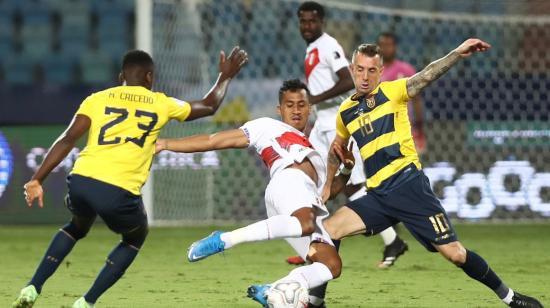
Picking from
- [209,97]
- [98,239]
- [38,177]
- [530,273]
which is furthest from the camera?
[98,239]

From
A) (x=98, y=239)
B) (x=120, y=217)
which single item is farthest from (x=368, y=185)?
(x=98, y=239)

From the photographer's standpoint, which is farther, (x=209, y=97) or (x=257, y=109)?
(x=257, y=109)

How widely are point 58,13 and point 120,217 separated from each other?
11701 millimetres

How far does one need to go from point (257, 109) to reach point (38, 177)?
8.11 metres

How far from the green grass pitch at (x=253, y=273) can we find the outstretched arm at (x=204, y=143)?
980 millimetres

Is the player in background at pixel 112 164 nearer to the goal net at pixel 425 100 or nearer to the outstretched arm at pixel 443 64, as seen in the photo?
the outstretched arm at pixel 443 64

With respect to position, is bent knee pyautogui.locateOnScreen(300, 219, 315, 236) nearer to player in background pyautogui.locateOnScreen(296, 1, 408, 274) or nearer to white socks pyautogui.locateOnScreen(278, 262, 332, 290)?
white socks pyautogui.locateOnScreen(278, 262, 332, 290)

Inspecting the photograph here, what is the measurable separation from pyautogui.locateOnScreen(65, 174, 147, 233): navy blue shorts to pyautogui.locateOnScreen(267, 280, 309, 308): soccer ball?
3.01ft

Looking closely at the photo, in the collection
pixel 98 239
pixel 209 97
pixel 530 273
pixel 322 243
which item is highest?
pixel 209 97

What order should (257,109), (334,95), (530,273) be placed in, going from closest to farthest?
(530,273) < (334,95) < (257,109)

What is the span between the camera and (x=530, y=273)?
27.1 ft

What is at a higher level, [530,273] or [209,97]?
[209,97]

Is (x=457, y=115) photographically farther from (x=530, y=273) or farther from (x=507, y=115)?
(x=530, y=273)

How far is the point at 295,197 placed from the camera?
5.99 metres
